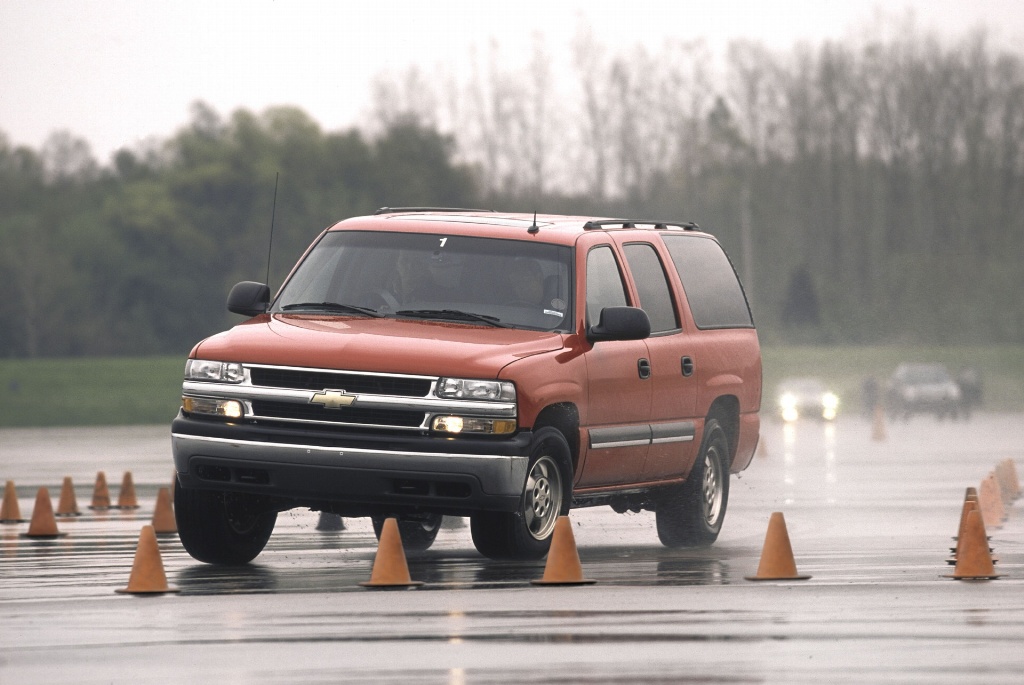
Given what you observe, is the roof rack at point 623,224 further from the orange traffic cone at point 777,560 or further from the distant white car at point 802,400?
the distant white car at point 802,400

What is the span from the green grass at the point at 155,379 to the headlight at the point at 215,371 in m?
41.4

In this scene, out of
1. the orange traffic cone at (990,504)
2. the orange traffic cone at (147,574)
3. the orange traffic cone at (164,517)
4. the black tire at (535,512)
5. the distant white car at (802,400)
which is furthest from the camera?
the distant white car at (802,400)

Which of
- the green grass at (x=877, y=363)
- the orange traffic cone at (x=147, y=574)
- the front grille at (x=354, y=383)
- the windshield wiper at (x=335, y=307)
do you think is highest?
the windshield wiper at (x=335, y=307)

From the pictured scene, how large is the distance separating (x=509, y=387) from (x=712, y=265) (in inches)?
174

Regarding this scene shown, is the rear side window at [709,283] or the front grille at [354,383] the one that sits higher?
the rear side window at [709,283]

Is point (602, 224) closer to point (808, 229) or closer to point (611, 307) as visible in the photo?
point (611, 307)

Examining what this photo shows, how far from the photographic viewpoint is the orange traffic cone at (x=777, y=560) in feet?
39.6

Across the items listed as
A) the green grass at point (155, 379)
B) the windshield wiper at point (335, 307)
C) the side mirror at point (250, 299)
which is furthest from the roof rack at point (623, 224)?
the green grass at point (155, 379)

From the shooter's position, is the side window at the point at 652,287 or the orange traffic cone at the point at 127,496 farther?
the orange traffic cone at the point at 127,496

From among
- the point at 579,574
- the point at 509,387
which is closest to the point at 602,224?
the point at 509,387

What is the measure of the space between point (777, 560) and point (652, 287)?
130 inches

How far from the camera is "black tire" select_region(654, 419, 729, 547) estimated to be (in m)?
15.2

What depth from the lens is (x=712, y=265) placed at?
16.3 m

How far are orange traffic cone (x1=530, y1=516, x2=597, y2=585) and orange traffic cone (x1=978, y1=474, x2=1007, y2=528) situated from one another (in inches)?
267
